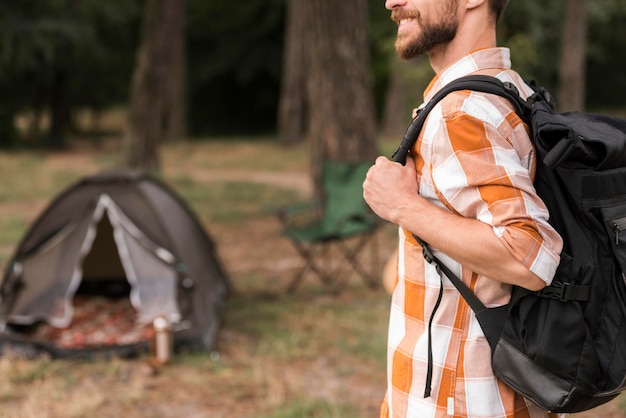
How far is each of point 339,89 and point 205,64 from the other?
16.3 meters

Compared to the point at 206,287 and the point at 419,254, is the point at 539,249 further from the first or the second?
the point at 206,287

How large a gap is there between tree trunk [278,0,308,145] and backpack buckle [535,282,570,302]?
16.2 m

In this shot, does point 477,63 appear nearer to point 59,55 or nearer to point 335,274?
point 335,274

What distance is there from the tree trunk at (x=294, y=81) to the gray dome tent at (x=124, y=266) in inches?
495

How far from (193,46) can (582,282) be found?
24167mm

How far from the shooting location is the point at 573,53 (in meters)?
14.4

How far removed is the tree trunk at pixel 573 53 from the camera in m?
13.9

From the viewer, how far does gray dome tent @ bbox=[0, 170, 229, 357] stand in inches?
190

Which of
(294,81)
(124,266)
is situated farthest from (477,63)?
(294,81)

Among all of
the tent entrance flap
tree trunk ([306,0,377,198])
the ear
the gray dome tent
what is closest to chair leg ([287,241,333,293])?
the gray dome tent

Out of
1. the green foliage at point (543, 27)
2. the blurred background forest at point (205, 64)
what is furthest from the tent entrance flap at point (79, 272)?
the green foliage at point (543, 27)

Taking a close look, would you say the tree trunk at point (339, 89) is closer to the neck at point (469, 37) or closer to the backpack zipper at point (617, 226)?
the neck at point (469, 37)

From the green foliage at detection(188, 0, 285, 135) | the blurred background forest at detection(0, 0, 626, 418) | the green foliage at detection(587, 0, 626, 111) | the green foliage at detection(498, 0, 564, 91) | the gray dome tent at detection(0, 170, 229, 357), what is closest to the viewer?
the blurred background forest at detection(0, 0, 626, 418)

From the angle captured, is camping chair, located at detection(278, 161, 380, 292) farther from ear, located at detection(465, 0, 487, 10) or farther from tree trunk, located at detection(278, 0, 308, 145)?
tree trunk, located at detection(278, 0, 308, 145)
